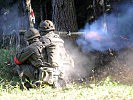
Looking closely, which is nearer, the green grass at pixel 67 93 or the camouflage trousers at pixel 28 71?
the green grass at pixel 67 93

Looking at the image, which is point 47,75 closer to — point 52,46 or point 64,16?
point 52,46

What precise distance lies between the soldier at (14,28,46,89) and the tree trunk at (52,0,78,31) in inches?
156

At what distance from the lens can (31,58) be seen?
8992 mm

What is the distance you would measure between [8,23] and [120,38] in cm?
1255

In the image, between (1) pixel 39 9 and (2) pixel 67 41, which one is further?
(1) pixel 39 9

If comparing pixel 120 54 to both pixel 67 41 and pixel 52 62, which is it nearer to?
pixel 67 41

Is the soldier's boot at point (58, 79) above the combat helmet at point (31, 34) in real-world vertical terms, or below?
below

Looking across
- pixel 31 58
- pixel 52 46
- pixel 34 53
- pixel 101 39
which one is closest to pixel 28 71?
Answer: pixel 31 58

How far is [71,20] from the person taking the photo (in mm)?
13000

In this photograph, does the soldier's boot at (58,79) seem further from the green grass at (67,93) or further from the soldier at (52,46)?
the green grass at (67,93)

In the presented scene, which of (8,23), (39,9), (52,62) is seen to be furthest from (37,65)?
(8,23)

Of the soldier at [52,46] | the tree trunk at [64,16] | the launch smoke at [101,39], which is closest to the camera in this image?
the soldier at [52,46]

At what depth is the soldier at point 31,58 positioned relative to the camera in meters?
8.80

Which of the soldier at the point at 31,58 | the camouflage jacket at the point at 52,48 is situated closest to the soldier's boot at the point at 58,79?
the camouflage jacket at the point at 52,48
